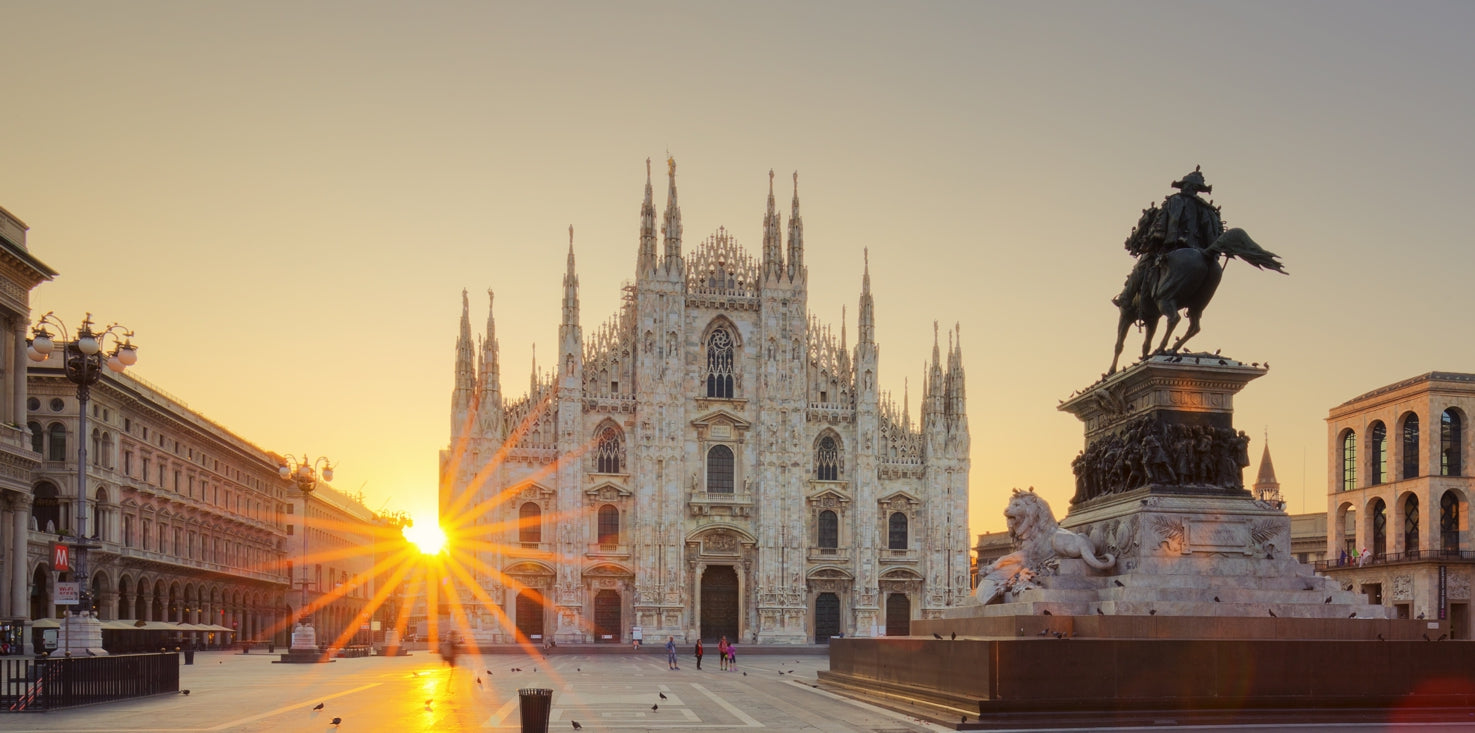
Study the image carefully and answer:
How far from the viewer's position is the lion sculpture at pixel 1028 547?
1808 centimetres

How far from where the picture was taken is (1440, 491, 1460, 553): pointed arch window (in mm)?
59075

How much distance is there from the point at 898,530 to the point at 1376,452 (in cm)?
2227

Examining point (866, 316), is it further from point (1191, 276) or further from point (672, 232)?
point (1191, 276)

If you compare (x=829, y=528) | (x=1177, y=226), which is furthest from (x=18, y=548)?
(x=1177, y=226)

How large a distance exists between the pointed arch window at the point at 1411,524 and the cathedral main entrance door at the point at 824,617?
84.1 ft

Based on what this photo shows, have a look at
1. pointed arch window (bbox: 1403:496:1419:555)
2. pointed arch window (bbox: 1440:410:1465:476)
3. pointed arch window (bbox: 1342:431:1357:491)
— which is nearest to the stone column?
pointed arch window (bbox: 1403:496:1419:555)

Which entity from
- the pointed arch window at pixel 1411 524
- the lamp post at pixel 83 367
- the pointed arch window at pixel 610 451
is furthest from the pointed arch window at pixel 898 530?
the lamp post at pixel 83 367

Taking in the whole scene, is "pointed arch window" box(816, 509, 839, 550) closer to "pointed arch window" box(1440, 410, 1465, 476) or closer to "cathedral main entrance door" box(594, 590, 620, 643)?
"cathedral main entrance door" box(594, 590, 620, 643)

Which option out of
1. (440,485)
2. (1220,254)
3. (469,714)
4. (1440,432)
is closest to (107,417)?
(440,485)

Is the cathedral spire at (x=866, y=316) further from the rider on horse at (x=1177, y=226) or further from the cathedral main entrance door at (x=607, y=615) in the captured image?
the rider on horse at (x=1177, y=226)

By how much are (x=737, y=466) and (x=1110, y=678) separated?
5078 centimetres

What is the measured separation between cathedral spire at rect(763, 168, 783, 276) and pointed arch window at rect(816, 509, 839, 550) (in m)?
12.1

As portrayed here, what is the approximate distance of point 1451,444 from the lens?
194 feet

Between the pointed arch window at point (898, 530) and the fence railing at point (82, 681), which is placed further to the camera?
the pointed arch window at point (898, 530)
